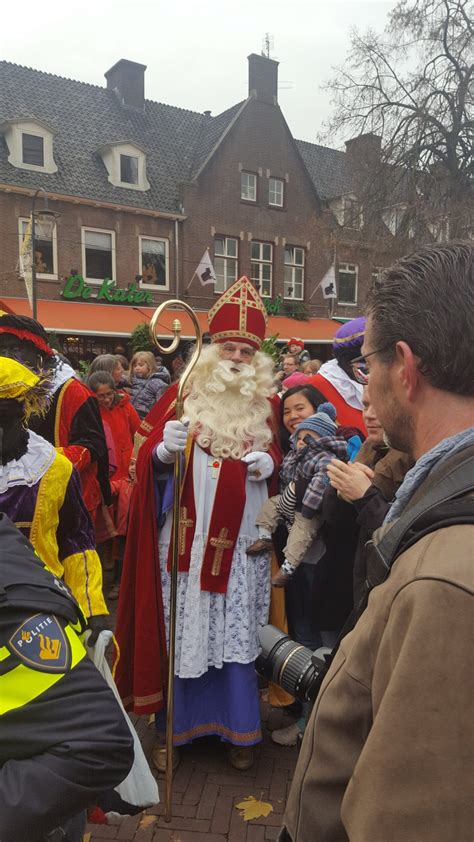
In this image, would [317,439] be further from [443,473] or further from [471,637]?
[471,637]

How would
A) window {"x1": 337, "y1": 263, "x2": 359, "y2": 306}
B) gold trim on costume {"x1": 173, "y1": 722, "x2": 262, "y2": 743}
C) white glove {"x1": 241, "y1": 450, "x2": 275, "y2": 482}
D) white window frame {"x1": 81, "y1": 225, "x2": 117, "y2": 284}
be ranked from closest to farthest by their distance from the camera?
gold trim on costume {"x1": 173, "y1": 722, "x2": 262, "y2": 743} < white glove {"x1": 241, "y1": 450, "x2": 275, "y2": 482} < white window frame {"x1": 81, "y1": 225, "x2": 117, "y2": 284} < window {"x1": 337, "y1": 263, "x2": 359, "y2": 306}

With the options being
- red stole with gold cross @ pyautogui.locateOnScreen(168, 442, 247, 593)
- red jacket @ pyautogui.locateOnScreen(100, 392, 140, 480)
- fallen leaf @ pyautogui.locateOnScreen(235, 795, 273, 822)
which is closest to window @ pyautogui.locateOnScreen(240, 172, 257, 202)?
red jacket @ pyautogui.locateOnScreen(100, 392, 140, 480)

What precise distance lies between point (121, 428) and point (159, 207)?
14772 mm

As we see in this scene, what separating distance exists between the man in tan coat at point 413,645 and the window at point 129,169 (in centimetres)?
1930

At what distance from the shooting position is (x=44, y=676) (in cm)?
125

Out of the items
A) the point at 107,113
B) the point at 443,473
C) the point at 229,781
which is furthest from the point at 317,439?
the point at 107,113

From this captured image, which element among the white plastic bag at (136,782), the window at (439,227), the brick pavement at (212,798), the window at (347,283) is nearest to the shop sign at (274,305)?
the window at (347,283)

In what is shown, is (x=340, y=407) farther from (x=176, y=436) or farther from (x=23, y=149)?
(x=23, y=149)

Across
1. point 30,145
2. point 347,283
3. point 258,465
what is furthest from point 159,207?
point 258,465

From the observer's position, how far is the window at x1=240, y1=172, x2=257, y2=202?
2047cm

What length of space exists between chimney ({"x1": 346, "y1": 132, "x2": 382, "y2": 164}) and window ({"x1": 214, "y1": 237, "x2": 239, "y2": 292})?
6.68 m

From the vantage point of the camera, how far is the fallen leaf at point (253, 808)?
→ 2.57m

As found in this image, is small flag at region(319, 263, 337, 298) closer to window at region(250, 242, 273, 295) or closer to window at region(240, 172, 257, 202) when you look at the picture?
window at region(250, 242, 273, 295)

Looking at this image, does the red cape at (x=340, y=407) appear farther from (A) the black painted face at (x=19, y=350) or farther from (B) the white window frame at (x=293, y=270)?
(B) the white window frame at (x=293, y=270)
